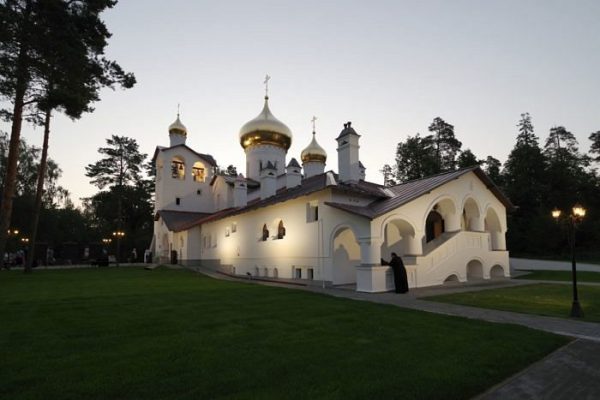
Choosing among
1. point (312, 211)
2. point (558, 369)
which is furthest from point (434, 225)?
point (558, 369)

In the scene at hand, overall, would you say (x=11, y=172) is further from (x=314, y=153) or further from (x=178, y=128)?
(x=314, y=153)

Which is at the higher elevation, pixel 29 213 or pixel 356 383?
pixel 29 213

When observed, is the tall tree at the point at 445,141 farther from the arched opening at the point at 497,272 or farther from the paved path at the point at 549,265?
the arched opening at the point at 497,272

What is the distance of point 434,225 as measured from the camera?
21078 mm

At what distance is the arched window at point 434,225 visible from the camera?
818 inches

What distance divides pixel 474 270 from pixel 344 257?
794 centimetres

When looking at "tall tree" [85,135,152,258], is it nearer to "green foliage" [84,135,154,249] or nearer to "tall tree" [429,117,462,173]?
"green foliage" [84,135,154,249]

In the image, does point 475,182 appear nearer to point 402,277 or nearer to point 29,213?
point 402,277

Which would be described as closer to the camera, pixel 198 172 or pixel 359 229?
pixel 359 229

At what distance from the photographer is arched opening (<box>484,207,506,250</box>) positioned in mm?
21891

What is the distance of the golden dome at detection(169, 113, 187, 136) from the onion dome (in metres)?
9.05

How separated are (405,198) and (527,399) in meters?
12.4

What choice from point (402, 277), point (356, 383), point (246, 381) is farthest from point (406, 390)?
point (402, 277)

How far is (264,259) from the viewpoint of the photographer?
22.0m
